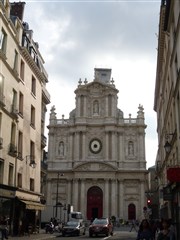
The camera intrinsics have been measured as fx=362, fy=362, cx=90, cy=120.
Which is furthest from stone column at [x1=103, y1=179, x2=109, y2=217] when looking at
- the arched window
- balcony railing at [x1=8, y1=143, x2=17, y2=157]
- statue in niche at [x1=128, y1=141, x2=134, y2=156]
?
balcony railing at [x1=8, y1=143, x2=17, y2=157]

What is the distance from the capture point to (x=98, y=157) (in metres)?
66.6

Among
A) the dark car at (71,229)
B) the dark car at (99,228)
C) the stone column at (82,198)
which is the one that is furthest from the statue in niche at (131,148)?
the dark car at (71,229)

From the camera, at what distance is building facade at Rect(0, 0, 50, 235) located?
25.5 metres

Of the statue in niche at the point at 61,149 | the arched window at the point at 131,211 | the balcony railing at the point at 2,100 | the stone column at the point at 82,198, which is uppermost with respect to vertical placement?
the statue in niche at the point at 61,149

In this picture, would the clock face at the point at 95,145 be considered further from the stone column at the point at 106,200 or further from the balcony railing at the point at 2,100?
the balcony railing at the point at 2,100

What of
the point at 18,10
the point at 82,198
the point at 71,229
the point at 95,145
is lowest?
the point at 71,229

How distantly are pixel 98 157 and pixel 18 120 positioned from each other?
39.3 metres

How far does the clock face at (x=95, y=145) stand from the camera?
67125 mm

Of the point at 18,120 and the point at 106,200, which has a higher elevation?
the point at 18,120

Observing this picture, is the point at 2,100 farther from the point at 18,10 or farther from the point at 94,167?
the point at 94,167

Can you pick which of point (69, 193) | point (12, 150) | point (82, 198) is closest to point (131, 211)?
point (82, 198)

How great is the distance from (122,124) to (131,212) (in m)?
16.1

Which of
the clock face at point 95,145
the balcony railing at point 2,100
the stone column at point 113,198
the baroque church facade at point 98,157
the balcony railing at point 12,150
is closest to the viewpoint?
the balcony railing at point 2,100

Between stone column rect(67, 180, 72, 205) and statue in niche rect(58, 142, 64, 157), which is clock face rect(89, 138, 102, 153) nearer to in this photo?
statue in niche rect(58, 142, 64, 157)
